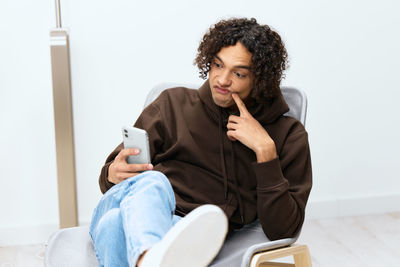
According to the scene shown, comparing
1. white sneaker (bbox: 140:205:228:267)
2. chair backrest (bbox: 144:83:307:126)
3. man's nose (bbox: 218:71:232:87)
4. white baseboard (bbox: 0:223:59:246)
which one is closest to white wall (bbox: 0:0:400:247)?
white baseboard (bbox: 0:223:59:246)

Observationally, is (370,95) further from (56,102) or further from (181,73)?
(56,102)

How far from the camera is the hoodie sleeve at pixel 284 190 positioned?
1.61 metres

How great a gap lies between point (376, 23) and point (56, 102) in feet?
5.31

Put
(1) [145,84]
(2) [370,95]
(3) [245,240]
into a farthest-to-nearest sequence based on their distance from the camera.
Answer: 1. (2) [370,95]
2. (1) [145,84]
3. (3) [245,240]

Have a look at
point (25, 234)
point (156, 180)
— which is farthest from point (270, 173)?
point (25, 234)

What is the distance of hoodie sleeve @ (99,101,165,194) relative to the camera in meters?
1.84

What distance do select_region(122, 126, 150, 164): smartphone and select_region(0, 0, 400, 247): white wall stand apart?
1.08 meters

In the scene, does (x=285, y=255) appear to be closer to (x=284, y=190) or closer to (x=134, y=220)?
(x=284, y=190)

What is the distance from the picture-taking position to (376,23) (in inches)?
115

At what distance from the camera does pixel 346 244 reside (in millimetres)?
2736

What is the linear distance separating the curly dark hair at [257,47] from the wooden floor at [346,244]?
3.54 feet

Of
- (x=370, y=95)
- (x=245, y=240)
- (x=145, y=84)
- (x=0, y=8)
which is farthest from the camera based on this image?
(x=370, y=95)

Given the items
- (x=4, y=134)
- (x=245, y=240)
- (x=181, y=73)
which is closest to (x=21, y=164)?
(x=4, y=134)

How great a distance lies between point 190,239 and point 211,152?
672 mm
